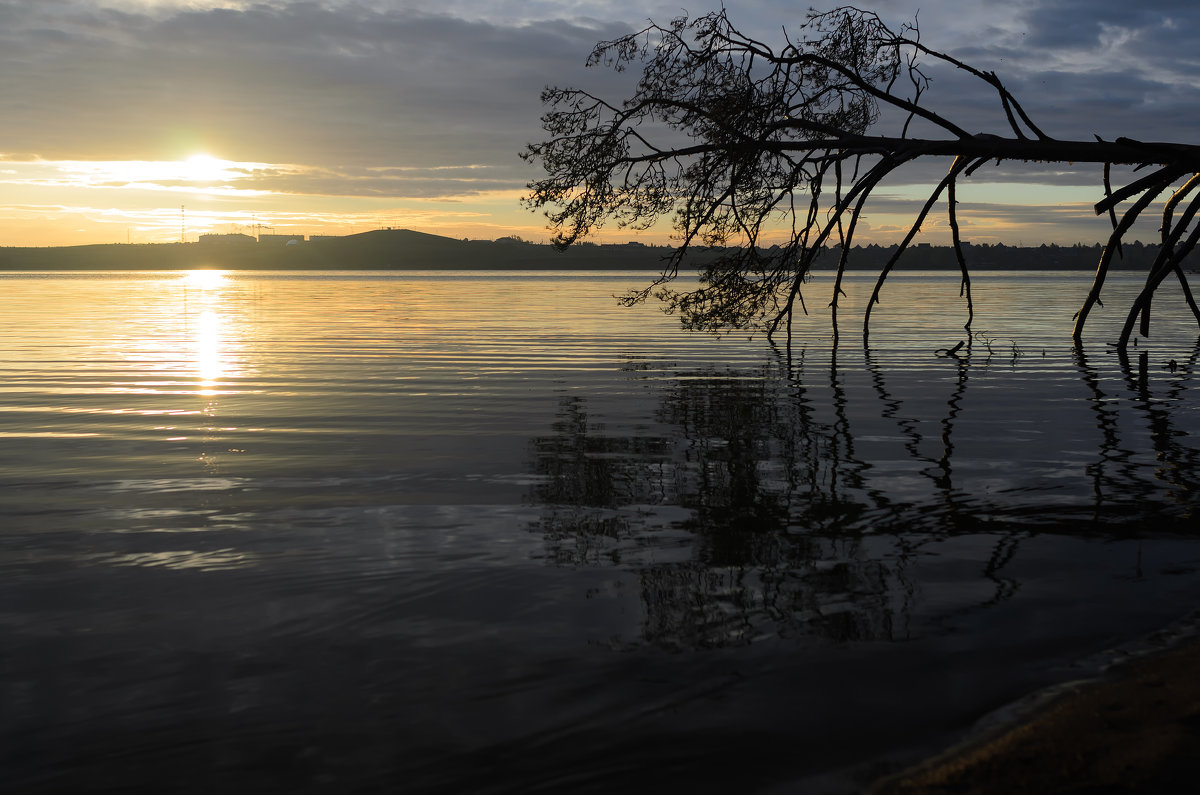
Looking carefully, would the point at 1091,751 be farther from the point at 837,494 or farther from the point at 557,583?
the point at 837,494

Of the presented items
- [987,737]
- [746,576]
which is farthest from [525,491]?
[987,737]

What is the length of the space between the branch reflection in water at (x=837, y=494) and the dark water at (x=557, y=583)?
5 cm

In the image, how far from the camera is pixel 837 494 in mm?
8922

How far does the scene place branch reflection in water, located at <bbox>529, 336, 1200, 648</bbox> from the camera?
5.93 m

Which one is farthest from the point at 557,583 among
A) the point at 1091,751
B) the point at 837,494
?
the point at 837,494

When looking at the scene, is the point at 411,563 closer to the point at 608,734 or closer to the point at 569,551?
the point at 569,551

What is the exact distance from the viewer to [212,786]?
3844 mm

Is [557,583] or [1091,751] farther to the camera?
[557,583]

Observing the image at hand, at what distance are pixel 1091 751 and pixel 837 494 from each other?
17.0ft

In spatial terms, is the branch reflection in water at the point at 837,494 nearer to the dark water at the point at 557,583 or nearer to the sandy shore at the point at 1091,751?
the dark water at the point at 557,583

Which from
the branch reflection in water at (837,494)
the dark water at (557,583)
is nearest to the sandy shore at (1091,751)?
the dark water at (557,583)

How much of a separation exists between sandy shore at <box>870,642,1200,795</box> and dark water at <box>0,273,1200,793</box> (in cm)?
24

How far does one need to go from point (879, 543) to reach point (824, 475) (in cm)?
263

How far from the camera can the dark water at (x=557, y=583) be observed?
4156 millimetres
